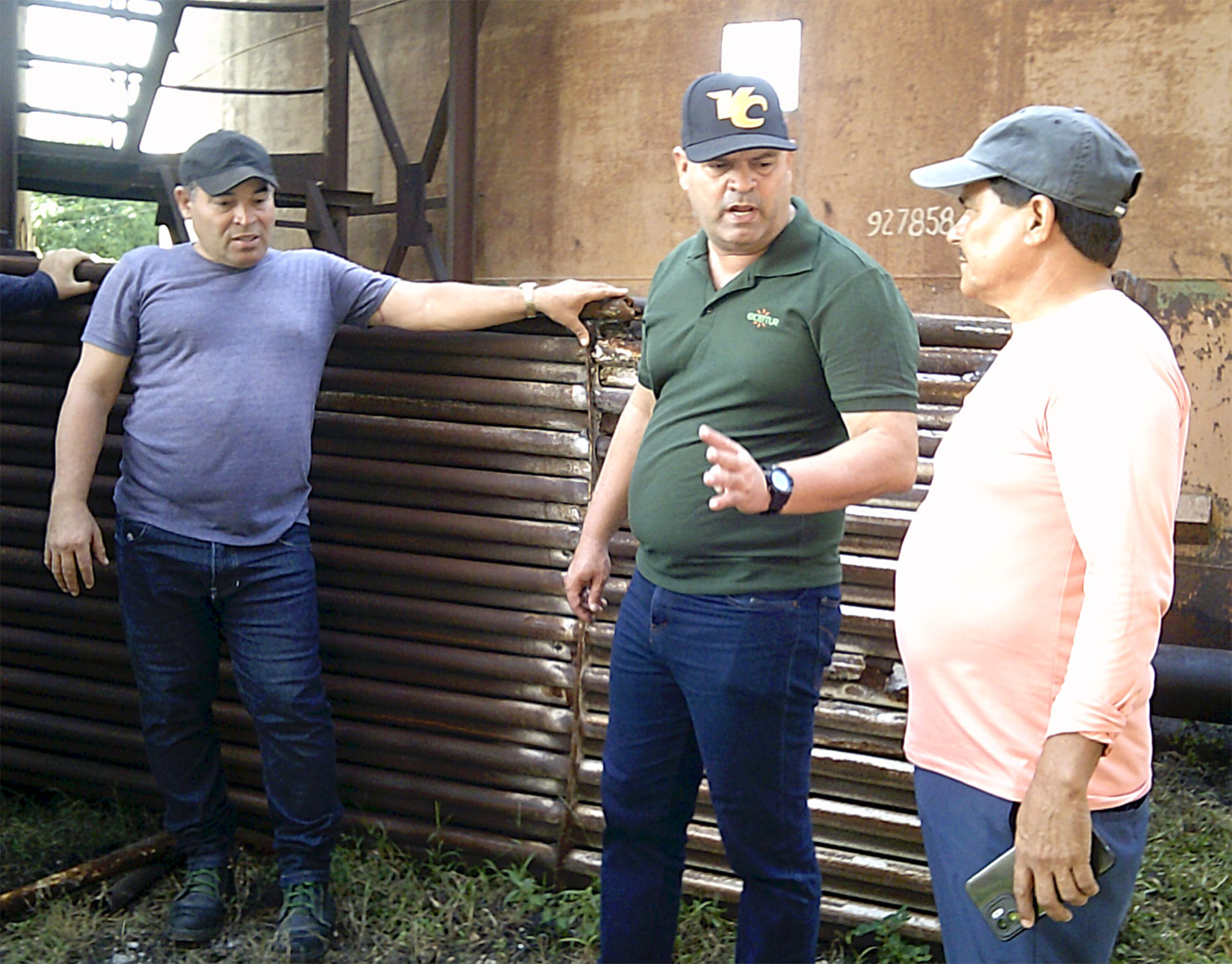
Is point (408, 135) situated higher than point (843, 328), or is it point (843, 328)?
point (408, 135)

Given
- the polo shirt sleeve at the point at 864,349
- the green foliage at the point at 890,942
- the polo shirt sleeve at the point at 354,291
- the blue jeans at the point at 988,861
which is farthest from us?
the polo shirt sleeve at the point at 354,291

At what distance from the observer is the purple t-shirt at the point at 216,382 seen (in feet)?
11.6

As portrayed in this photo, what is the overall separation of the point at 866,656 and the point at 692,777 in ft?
3.02

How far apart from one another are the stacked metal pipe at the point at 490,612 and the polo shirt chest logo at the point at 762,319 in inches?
42.3

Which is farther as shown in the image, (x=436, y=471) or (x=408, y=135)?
(x=408, y=135)

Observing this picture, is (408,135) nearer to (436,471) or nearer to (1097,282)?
(436,471)

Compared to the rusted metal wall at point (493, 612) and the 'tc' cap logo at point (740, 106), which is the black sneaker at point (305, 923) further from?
the 'tc' cap logo at point (740, 106)

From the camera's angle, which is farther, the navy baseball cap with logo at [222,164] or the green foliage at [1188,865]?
the green foliage at [1188,865]

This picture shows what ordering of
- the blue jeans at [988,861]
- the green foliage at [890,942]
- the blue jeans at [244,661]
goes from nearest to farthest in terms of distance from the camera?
the blue jeans at [988,861] → the green foliage at [890,942] → the blue jeans at [244,661]

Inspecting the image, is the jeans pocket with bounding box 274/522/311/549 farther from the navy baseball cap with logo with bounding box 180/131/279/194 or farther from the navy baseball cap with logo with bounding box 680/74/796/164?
the navy baseball cap with logo with bounding box 680/74/796/164

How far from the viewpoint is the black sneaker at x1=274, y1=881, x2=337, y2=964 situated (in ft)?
11.5

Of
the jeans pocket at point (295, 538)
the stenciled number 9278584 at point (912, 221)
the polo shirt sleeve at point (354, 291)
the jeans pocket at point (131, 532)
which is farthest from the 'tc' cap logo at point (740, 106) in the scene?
the stenciled number 9278584 at point (912, 221)

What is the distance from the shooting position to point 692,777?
9.51 ft

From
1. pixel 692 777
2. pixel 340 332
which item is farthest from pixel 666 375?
pixel 340 332
